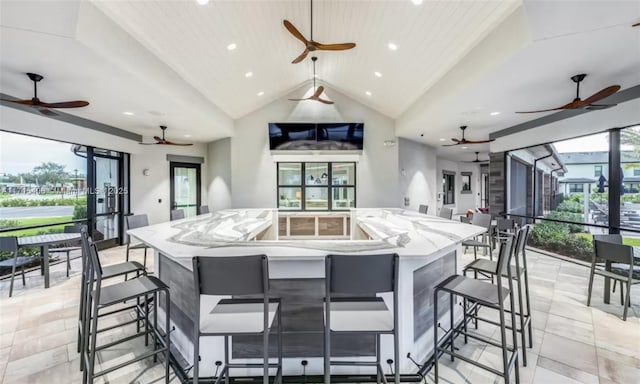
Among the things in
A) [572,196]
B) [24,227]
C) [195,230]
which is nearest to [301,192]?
[195,230]

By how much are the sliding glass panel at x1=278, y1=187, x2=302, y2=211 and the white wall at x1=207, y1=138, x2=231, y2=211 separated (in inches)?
53.3

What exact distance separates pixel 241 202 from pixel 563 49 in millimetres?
6515

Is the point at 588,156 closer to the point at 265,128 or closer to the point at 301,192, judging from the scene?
the point at 301,192

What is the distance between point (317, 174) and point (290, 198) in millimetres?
971

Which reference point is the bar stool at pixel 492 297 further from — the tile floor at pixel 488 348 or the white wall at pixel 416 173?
the white wall at pixel 416 173

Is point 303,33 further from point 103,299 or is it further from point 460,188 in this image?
point 460,188

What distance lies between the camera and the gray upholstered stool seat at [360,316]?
1.57 metres

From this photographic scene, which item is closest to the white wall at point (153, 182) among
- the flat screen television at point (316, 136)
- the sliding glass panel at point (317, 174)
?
the flat screen television at point (316, 136)

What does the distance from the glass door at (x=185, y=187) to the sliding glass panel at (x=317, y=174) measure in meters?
3.17

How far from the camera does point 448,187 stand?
12.0 meters

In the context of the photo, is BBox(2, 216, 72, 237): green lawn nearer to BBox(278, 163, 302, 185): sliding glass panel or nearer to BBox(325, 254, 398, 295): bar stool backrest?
BBox(278, 163, 302, 185): sliding glass panel

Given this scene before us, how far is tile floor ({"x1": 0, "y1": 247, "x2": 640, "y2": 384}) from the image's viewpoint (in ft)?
6.75

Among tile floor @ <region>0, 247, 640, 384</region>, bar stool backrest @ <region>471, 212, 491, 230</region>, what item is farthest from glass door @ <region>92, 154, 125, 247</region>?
bar stool backrest @ <region>471, 212, 491, 230</region>

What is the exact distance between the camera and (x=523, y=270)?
2428 mm
